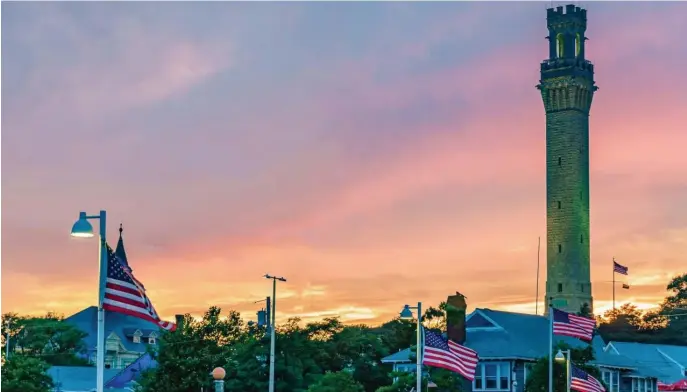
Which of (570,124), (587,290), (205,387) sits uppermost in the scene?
(570,124)

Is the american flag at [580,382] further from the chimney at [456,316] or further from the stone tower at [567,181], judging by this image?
the stone tower at [567,181]

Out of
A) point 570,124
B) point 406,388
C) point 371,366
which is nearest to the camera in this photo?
point 406,388

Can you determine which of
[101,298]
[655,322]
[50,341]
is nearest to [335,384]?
[101,298]

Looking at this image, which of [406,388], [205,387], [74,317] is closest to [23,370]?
[205,387]

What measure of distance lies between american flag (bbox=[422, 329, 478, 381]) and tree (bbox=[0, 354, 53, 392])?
3260 cm

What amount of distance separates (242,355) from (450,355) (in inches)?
996

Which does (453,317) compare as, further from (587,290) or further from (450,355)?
(587,290)

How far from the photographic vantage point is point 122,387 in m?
99.5

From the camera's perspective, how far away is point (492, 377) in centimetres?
8088

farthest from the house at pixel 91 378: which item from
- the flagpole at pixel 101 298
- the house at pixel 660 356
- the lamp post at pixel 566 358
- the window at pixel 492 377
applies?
the flagpole at pixel 101 298

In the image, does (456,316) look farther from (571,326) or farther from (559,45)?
(559,45)

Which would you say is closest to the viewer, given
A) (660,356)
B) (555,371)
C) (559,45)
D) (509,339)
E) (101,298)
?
(101,298)

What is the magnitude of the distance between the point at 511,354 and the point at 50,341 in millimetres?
68084

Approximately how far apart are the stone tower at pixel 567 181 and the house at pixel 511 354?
68719 millimetres
